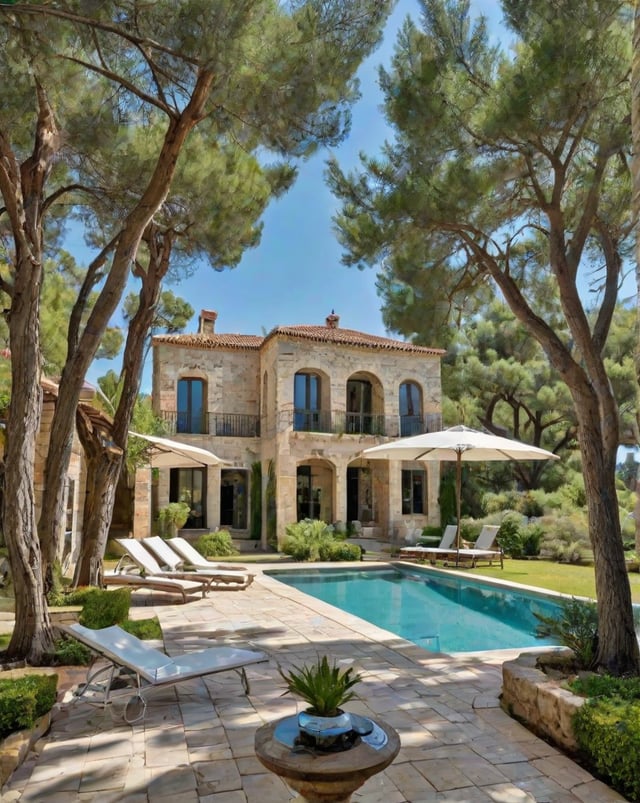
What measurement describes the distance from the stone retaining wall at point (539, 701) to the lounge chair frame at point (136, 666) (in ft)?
6.38

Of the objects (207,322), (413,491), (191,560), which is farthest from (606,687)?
(207,322)

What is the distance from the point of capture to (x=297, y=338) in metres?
21.7

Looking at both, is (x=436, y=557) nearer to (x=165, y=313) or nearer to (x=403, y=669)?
(x=403, y=669)

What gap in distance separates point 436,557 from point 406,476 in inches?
318

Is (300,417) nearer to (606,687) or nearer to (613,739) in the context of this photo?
(606,687)

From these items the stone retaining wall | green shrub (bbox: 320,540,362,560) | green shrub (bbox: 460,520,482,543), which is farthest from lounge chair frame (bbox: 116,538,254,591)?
green shrub (bbox: 460,520,482,543)

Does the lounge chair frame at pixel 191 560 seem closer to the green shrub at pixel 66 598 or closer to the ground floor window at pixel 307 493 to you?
the green shrub at pixel 66 598

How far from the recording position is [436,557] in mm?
15789

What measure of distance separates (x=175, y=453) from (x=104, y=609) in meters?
7.39

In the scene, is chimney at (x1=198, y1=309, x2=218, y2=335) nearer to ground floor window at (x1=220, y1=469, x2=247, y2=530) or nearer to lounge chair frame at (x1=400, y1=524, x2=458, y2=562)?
ground floor window at (x1=220, y1=469, x2=247, y2=530)

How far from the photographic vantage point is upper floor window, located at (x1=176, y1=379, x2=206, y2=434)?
22938 millimetres

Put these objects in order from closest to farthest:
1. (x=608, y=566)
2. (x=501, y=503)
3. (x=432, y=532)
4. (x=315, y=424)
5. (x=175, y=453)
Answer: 1. (x=608, y=566)
2. (x=175, y=453)
3. (x=432, y=532)
4. (x=501, y=503)
5. (x=315, y=424)

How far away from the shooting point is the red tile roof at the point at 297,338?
21.7m

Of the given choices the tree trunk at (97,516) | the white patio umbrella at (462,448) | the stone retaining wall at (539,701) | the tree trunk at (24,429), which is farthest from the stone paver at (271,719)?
the white patio umbrella at (462,448)
